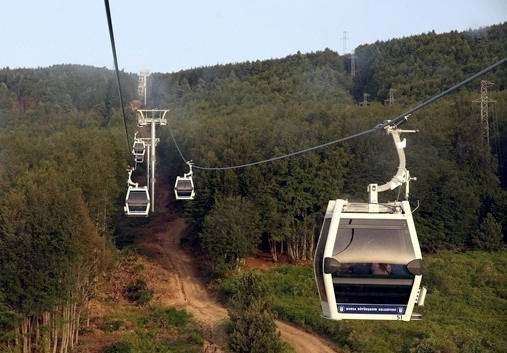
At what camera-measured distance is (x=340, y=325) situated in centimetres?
2538

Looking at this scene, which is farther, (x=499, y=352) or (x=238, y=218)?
(x=238, y=218)

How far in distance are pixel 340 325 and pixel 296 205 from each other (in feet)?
27.7

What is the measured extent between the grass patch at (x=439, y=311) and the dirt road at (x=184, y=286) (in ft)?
2.11

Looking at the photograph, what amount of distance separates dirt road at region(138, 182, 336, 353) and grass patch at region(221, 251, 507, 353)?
25.3 inches

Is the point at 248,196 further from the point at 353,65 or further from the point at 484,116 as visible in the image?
the point at 353,65

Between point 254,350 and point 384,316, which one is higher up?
point 384,316

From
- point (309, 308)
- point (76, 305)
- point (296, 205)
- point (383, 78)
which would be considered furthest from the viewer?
point (383, 78)

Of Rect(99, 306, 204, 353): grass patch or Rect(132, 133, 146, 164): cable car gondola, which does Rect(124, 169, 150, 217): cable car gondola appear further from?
Rect(132, 133, 146, 164): cable car gondola

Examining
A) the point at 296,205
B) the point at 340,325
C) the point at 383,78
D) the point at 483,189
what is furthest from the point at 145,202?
the point at 383,78

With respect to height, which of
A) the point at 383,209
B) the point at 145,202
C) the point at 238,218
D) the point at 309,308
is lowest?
the point at 309,308

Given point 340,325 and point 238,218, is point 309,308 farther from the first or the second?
point 238,218

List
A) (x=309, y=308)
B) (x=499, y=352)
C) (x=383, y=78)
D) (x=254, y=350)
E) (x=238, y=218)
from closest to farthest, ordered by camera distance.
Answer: (x=254, y=350) < (x=499, y=352) < (x=309, y=308) < (x=238, y=218) < (x=383, y=78)

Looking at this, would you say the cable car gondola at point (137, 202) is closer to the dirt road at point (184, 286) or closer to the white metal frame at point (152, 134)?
the white metal frame at point (152, 134)

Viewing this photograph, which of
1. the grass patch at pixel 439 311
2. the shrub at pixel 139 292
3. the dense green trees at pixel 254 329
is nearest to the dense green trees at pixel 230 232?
the grass patch at pixel 439 311
